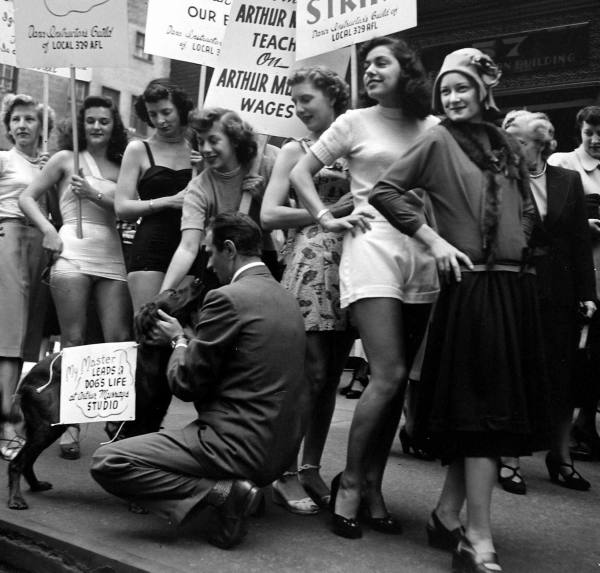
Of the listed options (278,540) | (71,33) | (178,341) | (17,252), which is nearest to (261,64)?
(71,33)

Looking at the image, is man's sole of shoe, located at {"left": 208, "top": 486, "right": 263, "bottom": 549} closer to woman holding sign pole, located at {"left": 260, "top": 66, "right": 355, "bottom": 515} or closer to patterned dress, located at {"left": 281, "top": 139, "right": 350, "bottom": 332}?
woman holding sign pole, located at {"left": 260, "top": 66, "right": 355, "bottom": 515}

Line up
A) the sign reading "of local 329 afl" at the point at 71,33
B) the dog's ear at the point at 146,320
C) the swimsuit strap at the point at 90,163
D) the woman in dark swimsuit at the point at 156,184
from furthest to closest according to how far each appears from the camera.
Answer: the sign reading "of local 329 afl" at the point at 71,33, the swimsuit strap at the point at 90,163, the woman in dark swimsuit at the point at 156,184, the dog's ear at the point at 146,320

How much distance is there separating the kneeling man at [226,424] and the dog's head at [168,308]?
0.81 ft

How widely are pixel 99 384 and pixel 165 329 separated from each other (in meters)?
0.49

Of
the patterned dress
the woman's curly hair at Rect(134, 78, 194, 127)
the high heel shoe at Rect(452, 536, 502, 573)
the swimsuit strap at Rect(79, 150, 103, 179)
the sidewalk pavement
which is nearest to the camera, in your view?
the high heel shoe at Rect(452, 536, 502, 573)

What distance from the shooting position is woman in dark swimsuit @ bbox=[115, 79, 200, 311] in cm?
476

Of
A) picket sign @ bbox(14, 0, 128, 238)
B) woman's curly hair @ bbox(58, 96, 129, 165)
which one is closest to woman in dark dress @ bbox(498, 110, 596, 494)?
woman's curly hair @ bbox(58, 96, 129, 165)

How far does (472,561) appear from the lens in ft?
10.5

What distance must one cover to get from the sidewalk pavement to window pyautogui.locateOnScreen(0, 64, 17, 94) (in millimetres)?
27098

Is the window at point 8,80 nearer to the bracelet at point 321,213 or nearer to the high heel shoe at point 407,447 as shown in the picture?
the high heel shoe at point 407,447

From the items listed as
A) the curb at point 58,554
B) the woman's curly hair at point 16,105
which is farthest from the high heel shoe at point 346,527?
the woman's curly hair at point 16,105

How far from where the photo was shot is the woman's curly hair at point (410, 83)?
12.7 ft

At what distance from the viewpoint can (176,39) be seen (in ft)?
19.6

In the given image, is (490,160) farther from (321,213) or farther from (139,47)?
(139,47)
